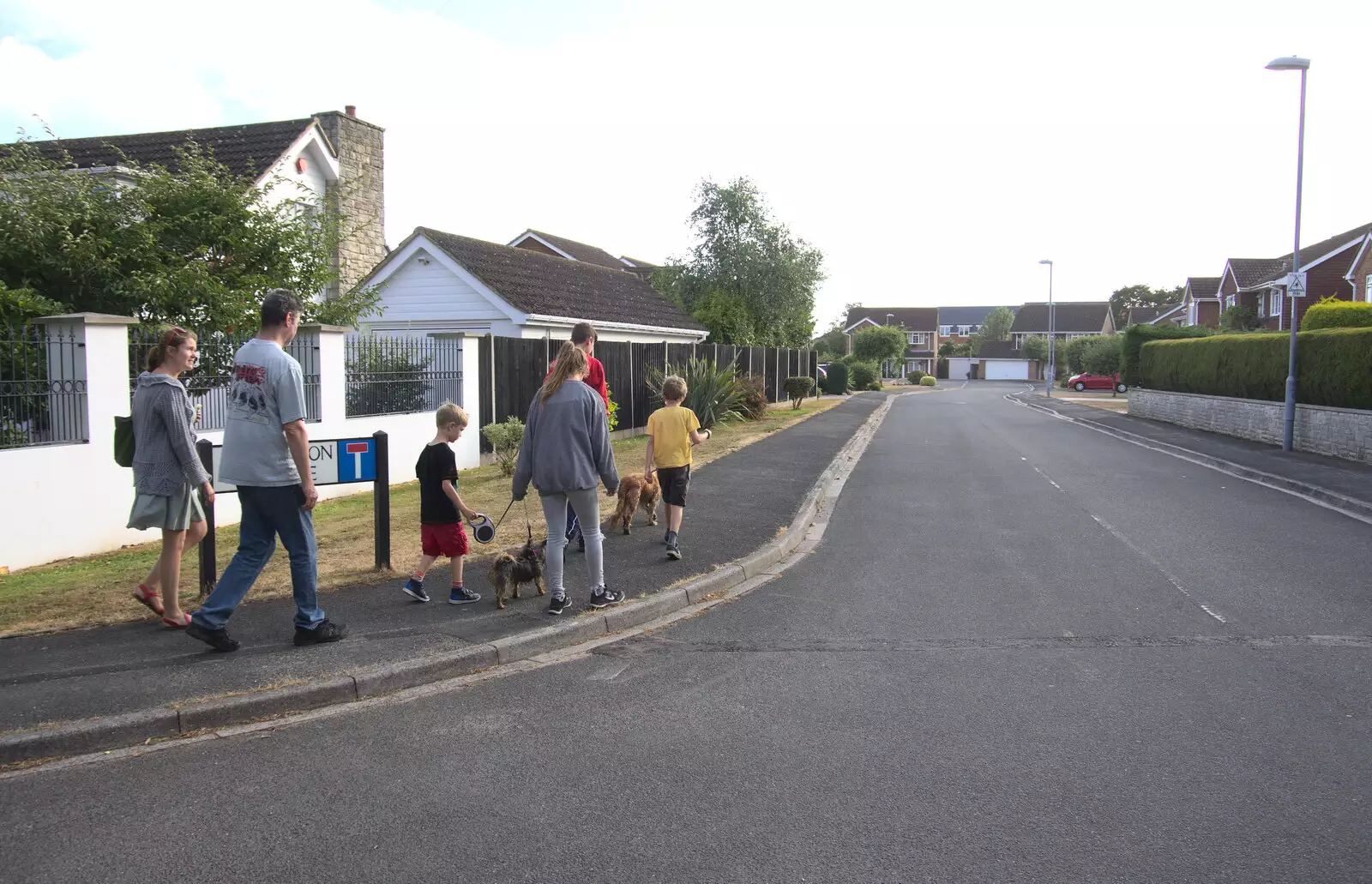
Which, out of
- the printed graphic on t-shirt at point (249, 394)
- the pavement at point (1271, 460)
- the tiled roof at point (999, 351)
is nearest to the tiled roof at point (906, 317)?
the tiled roof at point (999, 351)

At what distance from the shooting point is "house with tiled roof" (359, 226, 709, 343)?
19.4m

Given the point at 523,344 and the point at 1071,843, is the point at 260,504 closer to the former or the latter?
the point at 1071,843

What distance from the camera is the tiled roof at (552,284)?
1984 centimetres

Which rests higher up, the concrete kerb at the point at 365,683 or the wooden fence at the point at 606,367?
the wooden fence at the point at 606,367

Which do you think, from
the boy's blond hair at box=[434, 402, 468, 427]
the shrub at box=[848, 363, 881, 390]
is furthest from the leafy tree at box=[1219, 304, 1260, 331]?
the boy's blond hair at box=[434, 402, 468, 427]

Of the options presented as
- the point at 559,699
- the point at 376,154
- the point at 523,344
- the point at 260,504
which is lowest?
the point at 559,699

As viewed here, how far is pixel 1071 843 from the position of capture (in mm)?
3561

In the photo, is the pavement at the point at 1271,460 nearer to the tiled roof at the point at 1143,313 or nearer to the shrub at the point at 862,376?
the shrub at the point at 862,376

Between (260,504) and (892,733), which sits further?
(260,504)

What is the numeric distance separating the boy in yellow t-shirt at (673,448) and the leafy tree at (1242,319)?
50151 millimetres

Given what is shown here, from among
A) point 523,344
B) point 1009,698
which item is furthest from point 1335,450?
point 1009,698

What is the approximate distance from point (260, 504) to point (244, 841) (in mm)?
2332

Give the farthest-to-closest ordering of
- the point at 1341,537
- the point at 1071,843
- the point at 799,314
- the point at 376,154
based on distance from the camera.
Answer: the point at 799,314 → the point at 376,154 → the point at 1341,537 → the point at 1071,843

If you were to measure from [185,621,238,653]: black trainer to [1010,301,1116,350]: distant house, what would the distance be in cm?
10324
